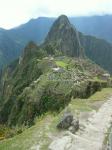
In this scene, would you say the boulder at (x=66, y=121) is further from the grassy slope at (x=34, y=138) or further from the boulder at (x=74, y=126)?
the grassy slope at (x=34, y=138)

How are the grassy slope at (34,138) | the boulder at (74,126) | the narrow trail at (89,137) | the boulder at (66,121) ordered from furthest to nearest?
the boulder at (66,121)
the boulder at (74,126)
the grassy slope at (34,138)
the narrow trail at (89,137)

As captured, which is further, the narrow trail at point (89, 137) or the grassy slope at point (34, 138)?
the grassy slope at point (34, 138)

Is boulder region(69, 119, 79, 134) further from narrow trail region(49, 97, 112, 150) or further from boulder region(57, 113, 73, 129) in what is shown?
narrow trail region(49, 97, 112, 150)

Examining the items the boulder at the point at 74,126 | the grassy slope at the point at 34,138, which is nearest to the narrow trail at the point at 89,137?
the boulder at the point at 74,126

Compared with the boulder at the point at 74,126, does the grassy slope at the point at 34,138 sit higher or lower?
lower

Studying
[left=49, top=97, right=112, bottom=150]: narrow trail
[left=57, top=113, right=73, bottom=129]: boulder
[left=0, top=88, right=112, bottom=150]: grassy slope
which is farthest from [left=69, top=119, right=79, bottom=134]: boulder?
[left=0, top=88, right=112, bottom=150]: grassy slope

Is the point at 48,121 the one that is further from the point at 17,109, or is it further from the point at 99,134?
the point at 17,109

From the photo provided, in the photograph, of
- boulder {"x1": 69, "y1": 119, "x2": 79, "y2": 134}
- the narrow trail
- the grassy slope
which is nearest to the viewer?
the narrow trail

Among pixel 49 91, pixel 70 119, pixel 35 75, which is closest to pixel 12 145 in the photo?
pixel 70 119
